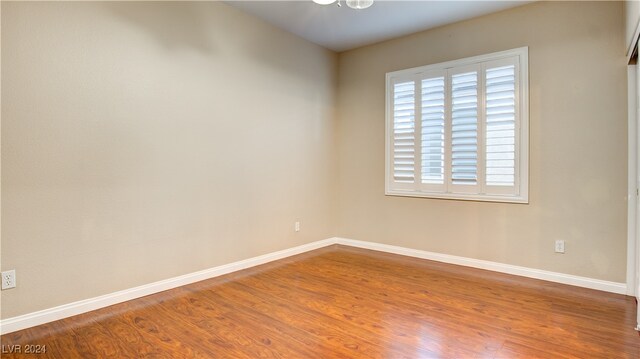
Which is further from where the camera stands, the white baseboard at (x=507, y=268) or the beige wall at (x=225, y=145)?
the white baseboard at (x=507, y=268)

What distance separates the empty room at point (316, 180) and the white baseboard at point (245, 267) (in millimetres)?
19

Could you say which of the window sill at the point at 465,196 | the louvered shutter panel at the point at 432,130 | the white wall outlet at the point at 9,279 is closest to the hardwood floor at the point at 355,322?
the white wall outlet at the point at 9,279

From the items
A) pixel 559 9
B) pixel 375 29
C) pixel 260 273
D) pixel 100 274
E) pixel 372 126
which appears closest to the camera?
pixel 100 274

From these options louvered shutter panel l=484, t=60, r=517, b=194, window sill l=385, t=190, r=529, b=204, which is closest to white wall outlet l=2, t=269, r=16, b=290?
window sill l=385, t=190, r=529, b=204

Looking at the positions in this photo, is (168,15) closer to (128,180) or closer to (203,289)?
(128,180)

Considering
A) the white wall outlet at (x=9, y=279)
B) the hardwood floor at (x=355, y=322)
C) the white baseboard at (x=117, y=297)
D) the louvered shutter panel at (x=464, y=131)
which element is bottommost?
the hardwood floor at (x=355, y=322)

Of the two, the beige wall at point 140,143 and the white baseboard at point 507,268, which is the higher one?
the beige wall at point 140,143

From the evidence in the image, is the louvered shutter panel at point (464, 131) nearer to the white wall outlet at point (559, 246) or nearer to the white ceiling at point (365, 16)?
the white ceiling at point (365, 16)

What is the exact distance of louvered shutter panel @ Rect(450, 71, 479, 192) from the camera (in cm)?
382

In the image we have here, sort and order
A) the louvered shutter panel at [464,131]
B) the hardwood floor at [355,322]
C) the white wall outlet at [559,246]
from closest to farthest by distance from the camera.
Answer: the hardwood floor at [355,322], the white wall outlet at [559,246], the louvered shutter panel at [464,131]

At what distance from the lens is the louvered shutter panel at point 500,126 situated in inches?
141

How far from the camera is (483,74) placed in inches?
148

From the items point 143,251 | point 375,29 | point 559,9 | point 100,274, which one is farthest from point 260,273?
point 559,9

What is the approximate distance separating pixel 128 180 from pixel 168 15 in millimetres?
1525
